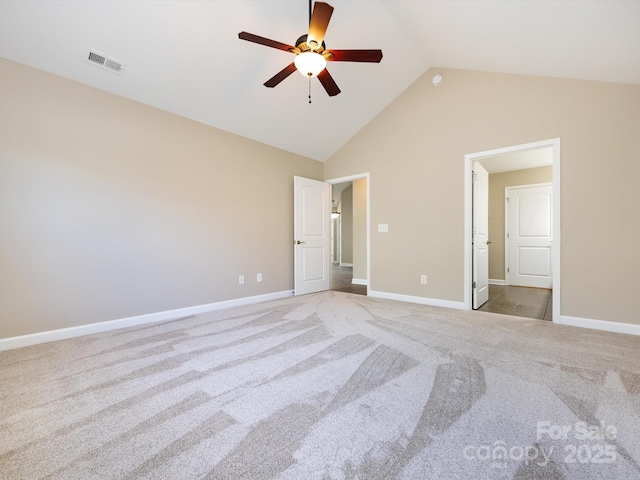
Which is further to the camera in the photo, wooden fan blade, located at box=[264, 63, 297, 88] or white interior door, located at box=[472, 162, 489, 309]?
white interior door, located at box=[472, 162, 489, 309]

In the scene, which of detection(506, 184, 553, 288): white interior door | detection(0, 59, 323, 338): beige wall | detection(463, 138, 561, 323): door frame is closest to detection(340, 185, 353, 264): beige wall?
detection(506, 184, 553, 288): white interior door

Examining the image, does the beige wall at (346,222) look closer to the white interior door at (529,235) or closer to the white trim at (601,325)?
the white interior door at (529,235)

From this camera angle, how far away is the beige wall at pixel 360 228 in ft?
Answer: 20.5

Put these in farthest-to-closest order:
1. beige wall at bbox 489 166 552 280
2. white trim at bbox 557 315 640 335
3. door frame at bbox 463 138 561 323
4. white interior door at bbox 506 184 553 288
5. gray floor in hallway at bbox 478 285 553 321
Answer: beige wall at bbox 489 166 552 280 < white interior door at bbox 506 184 553 288 < gray floor in hallway at bbox 478 285 553 321 < door frame at bbox 463 138 561 323 < white trim at bbox 557 315 640 335

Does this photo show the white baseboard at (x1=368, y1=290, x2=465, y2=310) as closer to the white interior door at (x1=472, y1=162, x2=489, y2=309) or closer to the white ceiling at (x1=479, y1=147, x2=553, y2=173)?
the white interior door at (x1=472, y1=162, x2=489, y2=309)

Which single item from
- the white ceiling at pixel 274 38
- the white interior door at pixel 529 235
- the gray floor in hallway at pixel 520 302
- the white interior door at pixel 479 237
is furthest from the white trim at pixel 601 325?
the white interior door at pixel 529 235

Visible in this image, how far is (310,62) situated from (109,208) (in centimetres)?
259

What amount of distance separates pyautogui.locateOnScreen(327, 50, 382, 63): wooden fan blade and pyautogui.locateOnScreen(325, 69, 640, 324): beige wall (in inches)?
82.4

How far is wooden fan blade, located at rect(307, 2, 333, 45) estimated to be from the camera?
6.00 feet

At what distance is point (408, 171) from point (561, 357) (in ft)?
9.72

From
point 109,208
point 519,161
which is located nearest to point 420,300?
point 519,161

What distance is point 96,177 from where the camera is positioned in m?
2.84

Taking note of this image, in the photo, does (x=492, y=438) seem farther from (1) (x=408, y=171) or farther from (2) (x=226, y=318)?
(1) (x=408, y=171)

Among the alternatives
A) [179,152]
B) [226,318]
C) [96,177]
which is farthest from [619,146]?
[96,177]
